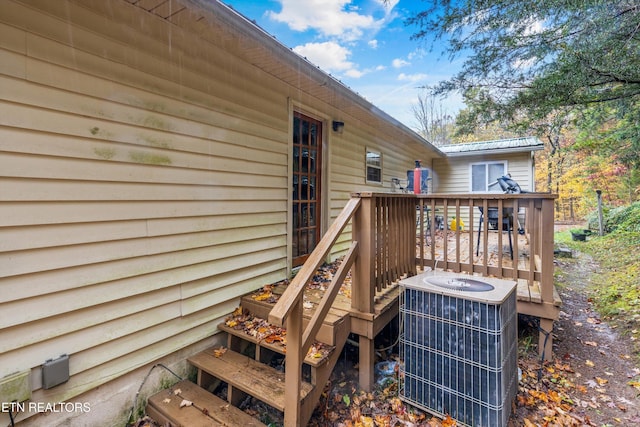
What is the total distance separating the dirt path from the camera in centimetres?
222

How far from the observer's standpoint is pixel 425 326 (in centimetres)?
228

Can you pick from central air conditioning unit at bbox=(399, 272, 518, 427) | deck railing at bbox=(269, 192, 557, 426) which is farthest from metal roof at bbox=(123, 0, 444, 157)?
central air conditioning unit at bbox=(399, 272, 518, 427)

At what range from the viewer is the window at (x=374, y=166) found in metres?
6.37

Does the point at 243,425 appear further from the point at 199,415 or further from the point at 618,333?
the point at 618,333

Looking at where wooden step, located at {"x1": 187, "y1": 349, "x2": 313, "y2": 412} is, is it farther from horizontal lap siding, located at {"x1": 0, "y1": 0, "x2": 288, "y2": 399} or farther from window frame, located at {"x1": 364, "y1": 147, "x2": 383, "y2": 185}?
window frame, located at {"x1": 364, "y1": 147, "x2": 383, "y2": 185}

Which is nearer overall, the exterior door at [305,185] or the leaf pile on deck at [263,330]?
the leaf pile on deck at [263,330]

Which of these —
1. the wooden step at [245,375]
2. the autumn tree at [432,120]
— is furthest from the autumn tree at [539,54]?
the autumn tree at [432,120]

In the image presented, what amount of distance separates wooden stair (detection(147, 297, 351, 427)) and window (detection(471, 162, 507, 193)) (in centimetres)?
937

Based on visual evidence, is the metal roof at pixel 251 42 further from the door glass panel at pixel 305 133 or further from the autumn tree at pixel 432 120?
the autumn tree at pixel 432 120

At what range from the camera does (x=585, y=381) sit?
264 centimetres

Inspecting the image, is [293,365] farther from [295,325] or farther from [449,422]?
[449,422]

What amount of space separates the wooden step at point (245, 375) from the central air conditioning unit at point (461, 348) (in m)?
0.87

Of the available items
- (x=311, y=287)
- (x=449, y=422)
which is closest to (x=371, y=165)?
(x=311, y=287)

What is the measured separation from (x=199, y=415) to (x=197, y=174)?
2005 millimetres
